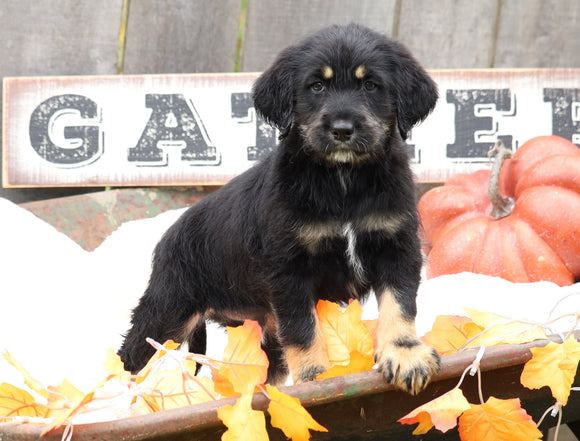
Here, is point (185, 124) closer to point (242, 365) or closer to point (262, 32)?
point (262, 32)

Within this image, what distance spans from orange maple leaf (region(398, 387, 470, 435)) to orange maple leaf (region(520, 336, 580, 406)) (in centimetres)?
18

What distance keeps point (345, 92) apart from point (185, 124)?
88.6 inches

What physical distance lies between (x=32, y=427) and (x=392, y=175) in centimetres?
142

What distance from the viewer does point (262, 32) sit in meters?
4.57

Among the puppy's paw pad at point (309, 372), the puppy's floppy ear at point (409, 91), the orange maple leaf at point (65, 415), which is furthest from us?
the puppy's floppy ear at point (409, 91)

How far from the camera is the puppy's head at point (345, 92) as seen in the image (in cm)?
225

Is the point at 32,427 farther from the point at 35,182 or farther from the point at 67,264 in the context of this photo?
the point at 35,182

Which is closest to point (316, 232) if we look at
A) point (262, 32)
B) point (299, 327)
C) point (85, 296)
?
point (299, 327)

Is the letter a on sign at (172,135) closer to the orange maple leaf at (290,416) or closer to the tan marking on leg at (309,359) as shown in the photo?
the tan marking on leg at (309,359)

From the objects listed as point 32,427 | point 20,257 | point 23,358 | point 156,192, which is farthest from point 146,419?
point 156,192

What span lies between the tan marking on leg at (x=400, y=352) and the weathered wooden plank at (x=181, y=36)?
2.77m

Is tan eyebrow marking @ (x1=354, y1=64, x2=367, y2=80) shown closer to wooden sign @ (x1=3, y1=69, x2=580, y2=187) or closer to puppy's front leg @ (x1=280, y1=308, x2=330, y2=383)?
puppy's front leg @ (x1=280, y1=308, x2=330, y2=383)

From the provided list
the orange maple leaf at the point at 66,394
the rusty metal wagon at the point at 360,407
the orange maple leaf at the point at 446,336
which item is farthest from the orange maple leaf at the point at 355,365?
A: the orange maple leaf at the point at 66,394

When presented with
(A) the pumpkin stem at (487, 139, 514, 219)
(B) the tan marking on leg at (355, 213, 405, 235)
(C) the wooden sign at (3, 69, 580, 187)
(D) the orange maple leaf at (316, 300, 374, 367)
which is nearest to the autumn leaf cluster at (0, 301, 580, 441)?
(D) the orange maple leaf at (316, 300, 374, 367)
